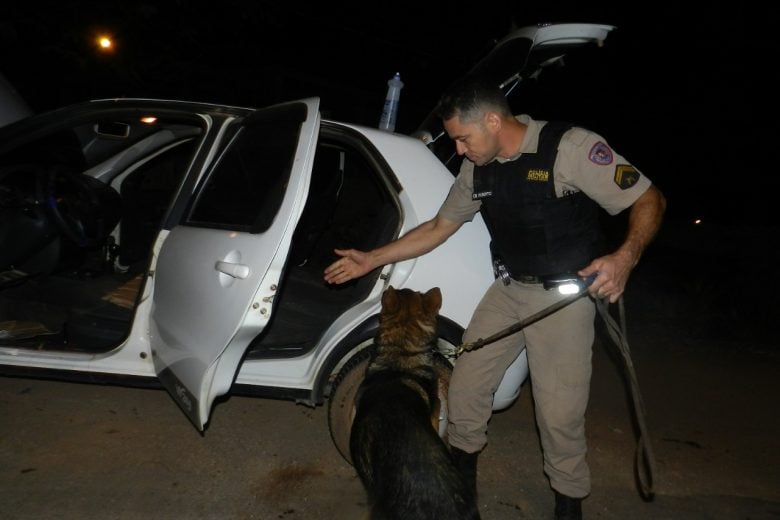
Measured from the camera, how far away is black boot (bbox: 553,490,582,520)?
2408 millimetres

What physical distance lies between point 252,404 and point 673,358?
4144 mm

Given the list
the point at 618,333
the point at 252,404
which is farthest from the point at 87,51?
the point at 618,333

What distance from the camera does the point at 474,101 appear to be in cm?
221

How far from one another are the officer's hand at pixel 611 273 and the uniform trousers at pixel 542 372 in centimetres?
34

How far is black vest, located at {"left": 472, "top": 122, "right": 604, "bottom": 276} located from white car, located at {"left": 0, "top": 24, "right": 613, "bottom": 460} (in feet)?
1.19

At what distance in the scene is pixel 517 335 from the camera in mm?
2553

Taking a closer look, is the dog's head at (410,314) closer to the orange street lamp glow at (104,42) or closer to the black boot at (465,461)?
the black boot at (465,461)

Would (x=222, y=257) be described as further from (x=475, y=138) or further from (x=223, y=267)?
(x=475, y=138)

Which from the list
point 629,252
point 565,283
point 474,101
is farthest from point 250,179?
point 629,252

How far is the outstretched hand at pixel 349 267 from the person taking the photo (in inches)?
105

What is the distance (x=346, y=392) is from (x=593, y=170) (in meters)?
1.52

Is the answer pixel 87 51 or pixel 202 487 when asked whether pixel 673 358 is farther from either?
pixel 87 51

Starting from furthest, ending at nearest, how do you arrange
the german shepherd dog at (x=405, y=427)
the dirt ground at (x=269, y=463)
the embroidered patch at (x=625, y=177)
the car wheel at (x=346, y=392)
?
1. the car wheel at (x=346, y=392)
2. the dirt ground at (x=269, y=463)
3. the embroidered patch at (x=625, y=177)
4. the german shepherd dog at (x=405, y=427)

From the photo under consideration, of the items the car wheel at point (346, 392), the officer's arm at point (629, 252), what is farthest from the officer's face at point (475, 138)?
the car wheel at point (346, 392)
